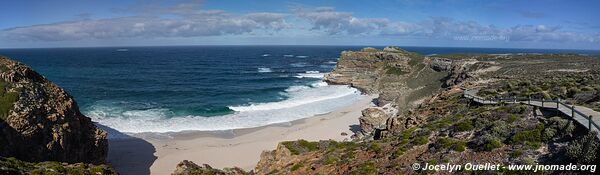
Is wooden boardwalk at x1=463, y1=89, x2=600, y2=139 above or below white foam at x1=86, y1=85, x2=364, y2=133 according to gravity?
above

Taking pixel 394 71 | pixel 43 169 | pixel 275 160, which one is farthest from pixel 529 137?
pixel 394 71

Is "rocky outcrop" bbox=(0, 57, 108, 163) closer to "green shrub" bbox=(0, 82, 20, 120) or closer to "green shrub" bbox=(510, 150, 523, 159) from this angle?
"green shrub" bbox=(0, 82, 20, 120)

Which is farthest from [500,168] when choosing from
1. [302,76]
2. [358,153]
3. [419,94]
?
[302,76]

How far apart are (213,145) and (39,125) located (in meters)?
16.2

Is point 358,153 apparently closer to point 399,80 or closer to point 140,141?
point 140,141

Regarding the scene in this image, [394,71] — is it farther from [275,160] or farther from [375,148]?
[375,148]

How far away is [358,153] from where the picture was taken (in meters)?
19.7

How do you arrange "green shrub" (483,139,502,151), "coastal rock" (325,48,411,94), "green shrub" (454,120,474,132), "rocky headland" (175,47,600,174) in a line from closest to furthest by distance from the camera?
"rocky headland" (175,47,600,174)
"green shrub" (483,139,502,151)
"green shrub" (454,120,474,132)
"coastal rock" (325,48,411,94)

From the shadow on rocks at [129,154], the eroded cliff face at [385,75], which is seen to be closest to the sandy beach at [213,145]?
the shadow on rocks at [129,154]

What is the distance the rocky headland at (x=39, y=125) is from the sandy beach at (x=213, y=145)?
4028mm

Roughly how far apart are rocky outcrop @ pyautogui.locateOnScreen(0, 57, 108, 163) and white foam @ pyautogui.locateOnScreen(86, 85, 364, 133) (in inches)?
560

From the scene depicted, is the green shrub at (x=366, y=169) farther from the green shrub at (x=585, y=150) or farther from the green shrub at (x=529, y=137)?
the green shrub at (x=585, y=150)

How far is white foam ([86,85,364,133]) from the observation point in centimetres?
4625

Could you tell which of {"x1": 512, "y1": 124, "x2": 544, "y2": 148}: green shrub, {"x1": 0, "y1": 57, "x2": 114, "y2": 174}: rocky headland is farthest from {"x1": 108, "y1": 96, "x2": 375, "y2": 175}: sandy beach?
{"x1": 512, "y1": 124, "x2": 544, "y2": 148}: green shrub
